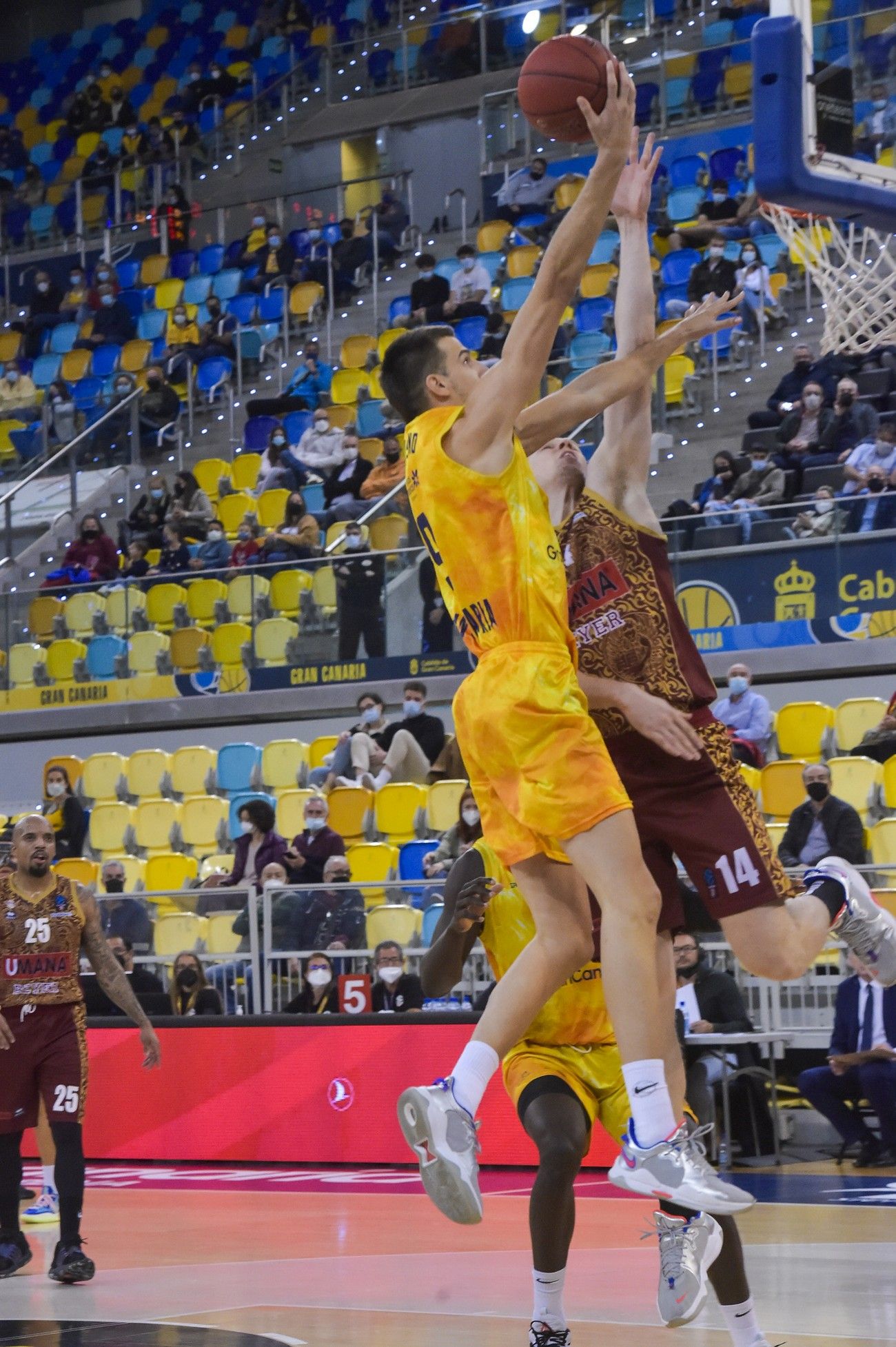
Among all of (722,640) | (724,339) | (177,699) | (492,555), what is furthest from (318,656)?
(492,555)

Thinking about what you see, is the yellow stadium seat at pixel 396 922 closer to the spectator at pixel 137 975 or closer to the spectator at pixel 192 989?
the spectator at pixel 192 989

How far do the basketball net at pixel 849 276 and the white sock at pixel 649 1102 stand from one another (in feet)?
24.7

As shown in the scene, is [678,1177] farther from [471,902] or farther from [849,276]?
[849,276]

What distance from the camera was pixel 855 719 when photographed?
1452cm

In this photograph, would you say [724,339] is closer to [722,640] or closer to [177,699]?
[722,640]

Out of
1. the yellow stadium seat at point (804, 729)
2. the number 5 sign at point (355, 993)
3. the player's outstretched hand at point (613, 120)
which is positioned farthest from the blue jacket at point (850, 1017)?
the player's outstretched hand at point (613, 120)

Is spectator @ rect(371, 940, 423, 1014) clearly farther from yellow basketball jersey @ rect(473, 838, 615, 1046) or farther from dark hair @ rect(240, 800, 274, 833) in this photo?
yellow basketball jersey @ rect(473, 838, 615, 1046)

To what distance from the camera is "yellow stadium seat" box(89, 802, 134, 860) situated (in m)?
17.8

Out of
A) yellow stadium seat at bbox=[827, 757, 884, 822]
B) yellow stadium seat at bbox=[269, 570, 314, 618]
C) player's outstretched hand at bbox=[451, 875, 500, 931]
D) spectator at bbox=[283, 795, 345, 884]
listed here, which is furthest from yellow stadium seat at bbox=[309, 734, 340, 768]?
player's outstretched hand at bbox=[451, 875, 500, 931]

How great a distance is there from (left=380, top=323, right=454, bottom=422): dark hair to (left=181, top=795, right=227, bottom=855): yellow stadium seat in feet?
39.9

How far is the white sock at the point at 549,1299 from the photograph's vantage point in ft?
16.6

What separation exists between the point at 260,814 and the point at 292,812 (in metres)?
1.67

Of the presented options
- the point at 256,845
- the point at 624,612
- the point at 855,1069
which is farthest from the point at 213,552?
the point at 624,612

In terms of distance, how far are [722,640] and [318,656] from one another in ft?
12.9
